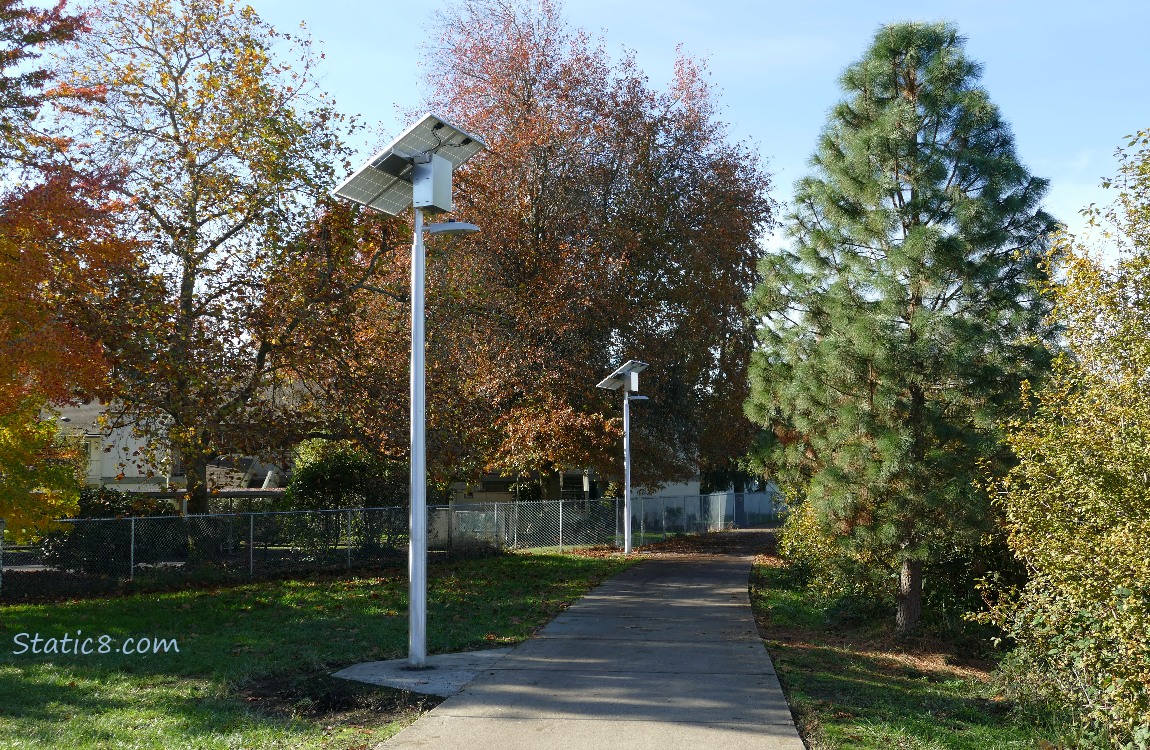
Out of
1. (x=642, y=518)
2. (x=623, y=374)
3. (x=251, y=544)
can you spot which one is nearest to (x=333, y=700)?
(x=251, y=544)

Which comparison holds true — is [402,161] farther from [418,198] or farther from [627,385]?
[627,385]

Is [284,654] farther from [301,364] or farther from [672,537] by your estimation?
[672,537]

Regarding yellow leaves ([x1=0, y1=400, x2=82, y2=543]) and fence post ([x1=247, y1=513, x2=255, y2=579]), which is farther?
fence post ([x1=247, y1=513, x2=255, y2=579])

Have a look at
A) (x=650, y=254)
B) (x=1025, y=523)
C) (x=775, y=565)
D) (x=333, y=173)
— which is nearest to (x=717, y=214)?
(x=650, y=254)

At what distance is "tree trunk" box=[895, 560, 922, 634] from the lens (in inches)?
479

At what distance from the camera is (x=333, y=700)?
777 centimetres

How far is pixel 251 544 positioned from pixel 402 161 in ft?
31.9

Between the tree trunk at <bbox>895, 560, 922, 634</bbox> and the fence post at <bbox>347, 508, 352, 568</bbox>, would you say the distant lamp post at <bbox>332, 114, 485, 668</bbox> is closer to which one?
the tree trunk at <bbox>895, 560, 922, 634</bbox>

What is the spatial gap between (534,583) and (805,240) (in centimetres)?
791

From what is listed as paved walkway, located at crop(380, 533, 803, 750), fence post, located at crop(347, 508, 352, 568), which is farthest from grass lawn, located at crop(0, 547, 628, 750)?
fence post, located at crop(347, 508, 352, 568)

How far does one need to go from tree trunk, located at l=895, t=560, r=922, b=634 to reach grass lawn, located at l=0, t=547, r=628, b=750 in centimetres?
478

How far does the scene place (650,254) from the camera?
83.1ft

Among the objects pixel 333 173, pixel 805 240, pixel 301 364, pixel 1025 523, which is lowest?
pixel 1025 523

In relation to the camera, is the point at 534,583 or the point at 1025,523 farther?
the point at 534,583
